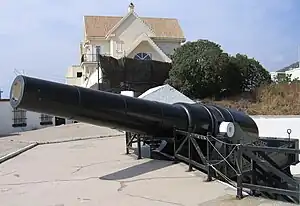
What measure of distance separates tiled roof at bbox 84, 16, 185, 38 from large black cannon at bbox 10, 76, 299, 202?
3736 cm

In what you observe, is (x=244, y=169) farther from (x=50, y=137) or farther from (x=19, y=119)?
(x=19, y=119)

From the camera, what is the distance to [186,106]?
383 inches

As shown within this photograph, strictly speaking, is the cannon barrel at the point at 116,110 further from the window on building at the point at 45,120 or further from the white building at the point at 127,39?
the white building at the point at 127,39

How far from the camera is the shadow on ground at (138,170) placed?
809 centimetres

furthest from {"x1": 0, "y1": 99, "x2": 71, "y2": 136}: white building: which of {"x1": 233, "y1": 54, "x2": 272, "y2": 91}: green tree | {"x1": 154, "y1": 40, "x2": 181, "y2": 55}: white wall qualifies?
{"x1": 233, "y1": 54, "x2": 272, "y2": 91}: green tree

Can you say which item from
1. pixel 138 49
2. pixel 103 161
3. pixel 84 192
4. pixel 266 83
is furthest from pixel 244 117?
pixel 138 49

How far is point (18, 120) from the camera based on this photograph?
35.6 metres

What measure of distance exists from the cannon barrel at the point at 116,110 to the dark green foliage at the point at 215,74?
15538mm

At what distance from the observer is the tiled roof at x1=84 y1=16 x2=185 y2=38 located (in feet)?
153

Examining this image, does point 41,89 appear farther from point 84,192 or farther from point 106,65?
point 106,65

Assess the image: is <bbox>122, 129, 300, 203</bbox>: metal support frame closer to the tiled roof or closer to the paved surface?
the paved surface

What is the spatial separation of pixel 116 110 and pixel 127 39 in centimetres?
3776

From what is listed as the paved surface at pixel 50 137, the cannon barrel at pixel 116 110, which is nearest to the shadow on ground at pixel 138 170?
the cannon barrel at pixel 116 110

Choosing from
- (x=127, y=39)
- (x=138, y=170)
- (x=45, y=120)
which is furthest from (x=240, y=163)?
(x=127, y=39)
